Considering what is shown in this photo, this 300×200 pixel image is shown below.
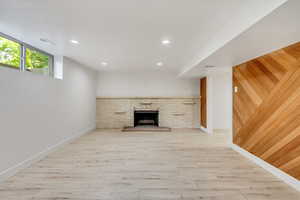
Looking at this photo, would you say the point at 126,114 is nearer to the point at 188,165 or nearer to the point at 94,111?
the point at 94,111

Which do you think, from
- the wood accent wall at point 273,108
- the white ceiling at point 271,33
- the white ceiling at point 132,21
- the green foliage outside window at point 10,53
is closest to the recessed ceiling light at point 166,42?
the white ceiling at point 132,21

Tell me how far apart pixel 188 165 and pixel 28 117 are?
3132 millimetres

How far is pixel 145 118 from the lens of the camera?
23.0ft

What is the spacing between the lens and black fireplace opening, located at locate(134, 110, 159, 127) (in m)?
6.91

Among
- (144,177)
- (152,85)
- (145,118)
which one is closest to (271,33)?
(144,177)

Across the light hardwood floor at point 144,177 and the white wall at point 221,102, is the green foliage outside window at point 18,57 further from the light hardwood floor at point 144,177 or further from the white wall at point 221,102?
the white wall at point 221,102

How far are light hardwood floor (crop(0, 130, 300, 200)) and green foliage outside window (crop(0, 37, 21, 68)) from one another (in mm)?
1927

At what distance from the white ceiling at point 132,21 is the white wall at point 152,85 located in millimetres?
3518

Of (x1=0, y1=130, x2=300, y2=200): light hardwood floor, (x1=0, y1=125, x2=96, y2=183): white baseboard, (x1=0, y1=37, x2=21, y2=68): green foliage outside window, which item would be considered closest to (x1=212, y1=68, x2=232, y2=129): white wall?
(x1=0, y1=130, x2=300, y2=200): light hardwood floor

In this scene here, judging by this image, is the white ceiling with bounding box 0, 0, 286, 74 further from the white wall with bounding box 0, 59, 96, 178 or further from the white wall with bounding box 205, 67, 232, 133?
the white wall with bounding box 205, 67, 232, 133

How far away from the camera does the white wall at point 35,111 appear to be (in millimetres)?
2469

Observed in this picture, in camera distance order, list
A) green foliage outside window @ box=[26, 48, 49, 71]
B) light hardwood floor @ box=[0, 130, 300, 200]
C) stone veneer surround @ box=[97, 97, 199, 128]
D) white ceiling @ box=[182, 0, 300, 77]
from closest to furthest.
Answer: white ceiling @ box=[182, 0, 300, 77] → light hardwood floor @ box=[0, 130, 300, 200] → green foliage outside window @ box=[26, 48, 49, 71] → stone veneer surround @ box=[97, 97, 199, 128]

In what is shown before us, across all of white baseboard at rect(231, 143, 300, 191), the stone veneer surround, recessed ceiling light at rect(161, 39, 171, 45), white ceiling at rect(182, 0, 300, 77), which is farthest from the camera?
the stone veneer surround

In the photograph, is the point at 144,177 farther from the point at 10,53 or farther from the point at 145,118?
the point at 145,118
